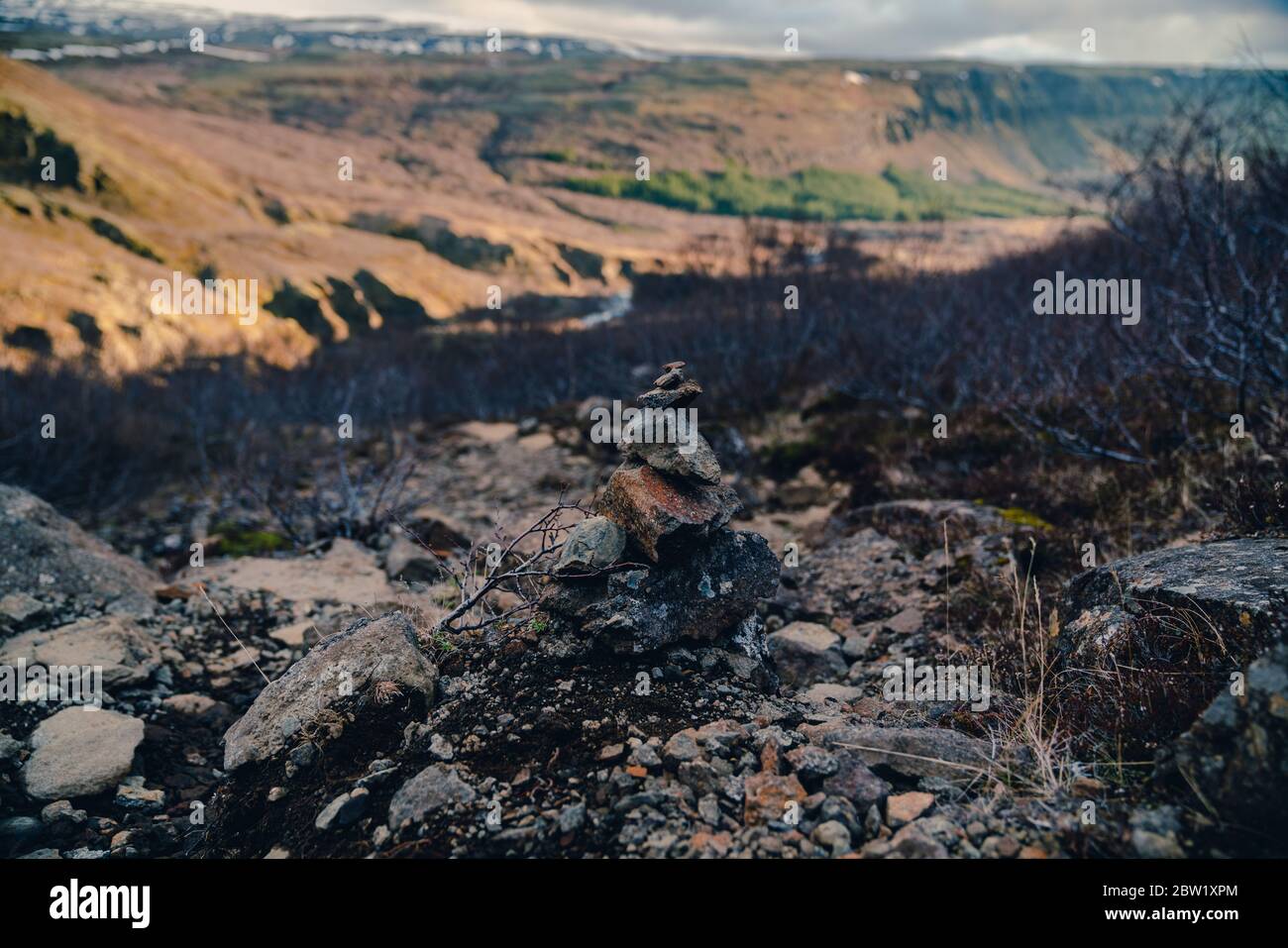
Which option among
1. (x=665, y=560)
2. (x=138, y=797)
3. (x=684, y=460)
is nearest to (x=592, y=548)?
(x=665, y=560)

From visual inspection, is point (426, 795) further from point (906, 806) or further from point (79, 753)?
point (79, 753)

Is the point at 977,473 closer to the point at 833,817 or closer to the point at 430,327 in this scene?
the point at 833,817

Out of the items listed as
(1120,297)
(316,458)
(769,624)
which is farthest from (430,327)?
(769,624)
